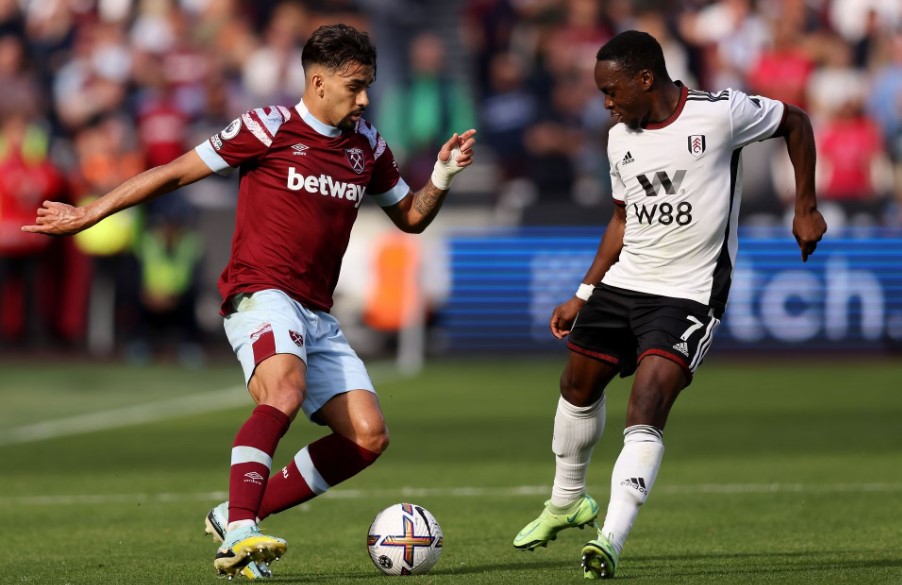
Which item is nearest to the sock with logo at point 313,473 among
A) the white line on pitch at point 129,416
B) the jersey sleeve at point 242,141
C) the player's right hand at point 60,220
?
the jersey sleeve at point 242,141

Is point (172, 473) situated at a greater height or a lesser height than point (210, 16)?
lesser

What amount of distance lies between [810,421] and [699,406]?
4.55 ft

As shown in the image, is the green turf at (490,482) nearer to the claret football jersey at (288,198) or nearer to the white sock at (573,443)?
the white sock at (573,443)

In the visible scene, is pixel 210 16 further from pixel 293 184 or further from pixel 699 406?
pixel 293 184

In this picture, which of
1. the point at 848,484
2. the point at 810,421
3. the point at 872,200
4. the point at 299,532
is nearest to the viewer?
the point at 299,532

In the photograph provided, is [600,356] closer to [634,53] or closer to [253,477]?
[634,53]

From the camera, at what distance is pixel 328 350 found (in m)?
7.21

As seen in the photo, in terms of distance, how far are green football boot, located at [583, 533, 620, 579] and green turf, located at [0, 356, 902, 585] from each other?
0.53ft

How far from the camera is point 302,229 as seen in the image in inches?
281

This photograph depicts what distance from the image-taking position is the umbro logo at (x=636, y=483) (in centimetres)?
667

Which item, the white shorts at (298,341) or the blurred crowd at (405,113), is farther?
the blurred crowd at (405,113)

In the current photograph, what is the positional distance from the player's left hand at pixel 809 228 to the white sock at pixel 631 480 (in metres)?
1.06

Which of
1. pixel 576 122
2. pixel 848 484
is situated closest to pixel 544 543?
pixel 848 484

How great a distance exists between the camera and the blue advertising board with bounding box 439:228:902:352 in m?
17.9
